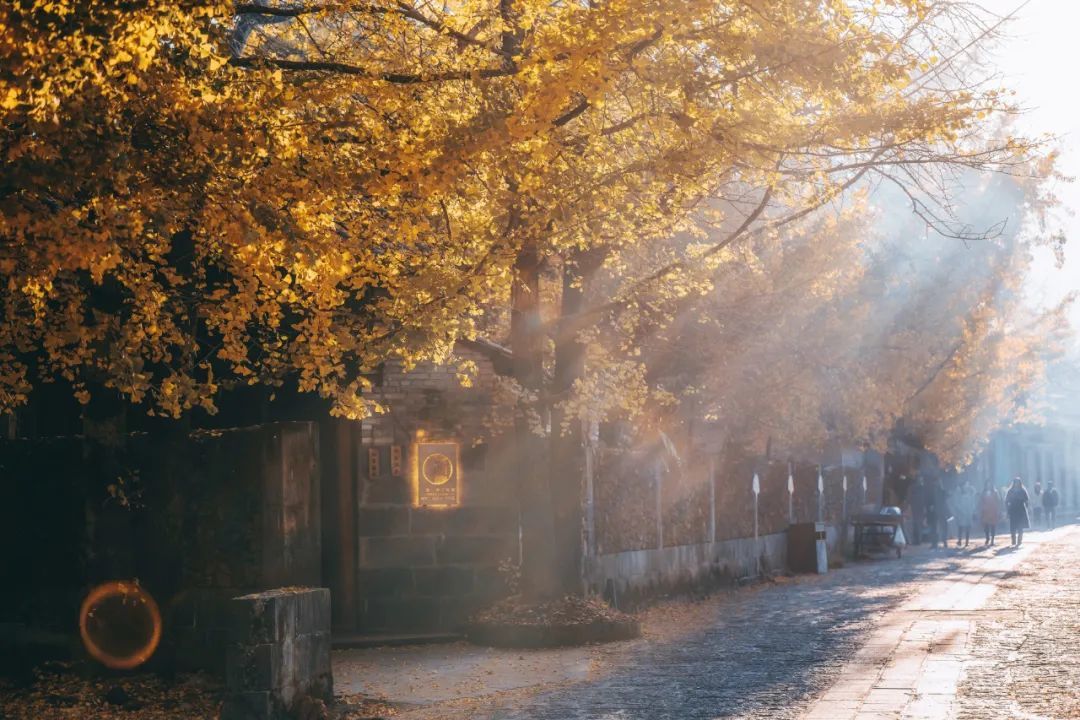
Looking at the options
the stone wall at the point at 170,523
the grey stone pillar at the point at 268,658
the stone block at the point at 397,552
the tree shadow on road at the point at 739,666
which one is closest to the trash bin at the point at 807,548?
the tree shadow on road at the point at 739,666

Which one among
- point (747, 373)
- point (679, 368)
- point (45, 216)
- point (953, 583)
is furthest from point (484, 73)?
point (747, 373)

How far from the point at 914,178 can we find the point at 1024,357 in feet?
114

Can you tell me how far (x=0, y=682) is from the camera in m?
13.1

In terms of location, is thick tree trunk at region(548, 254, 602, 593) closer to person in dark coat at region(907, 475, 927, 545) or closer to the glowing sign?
the glowing sign

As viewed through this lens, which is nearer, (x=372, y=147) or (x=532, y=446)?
(x=372, y=147)

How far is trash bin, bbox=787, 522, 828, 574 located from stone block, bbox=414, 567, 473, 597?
1292 centimetres

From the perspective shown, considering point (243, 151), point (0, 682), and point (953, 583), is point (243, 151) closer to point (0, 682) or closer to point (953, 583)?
point (0, 682)

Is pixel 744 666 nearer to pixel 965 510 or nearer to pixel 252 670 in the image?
pixel 252 670

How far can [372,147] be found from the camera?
10.6m

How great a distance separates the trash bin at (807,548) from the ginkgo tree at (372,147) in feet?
46.3

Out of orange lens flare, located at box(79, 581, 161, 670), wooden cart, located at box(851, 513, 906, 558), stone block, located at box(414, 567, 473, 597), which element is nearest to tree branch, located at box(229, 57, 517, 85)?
orange lens flare, located at box(79, 581, 161, 670)

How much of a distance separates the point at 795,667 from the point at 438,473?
564 cm

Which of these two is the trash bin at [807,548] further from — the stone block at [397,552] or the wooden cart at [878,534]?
the stone block at [397,552]

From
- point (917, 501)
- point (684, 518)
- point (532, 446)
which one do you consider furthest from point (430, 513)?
point (917, 501)
